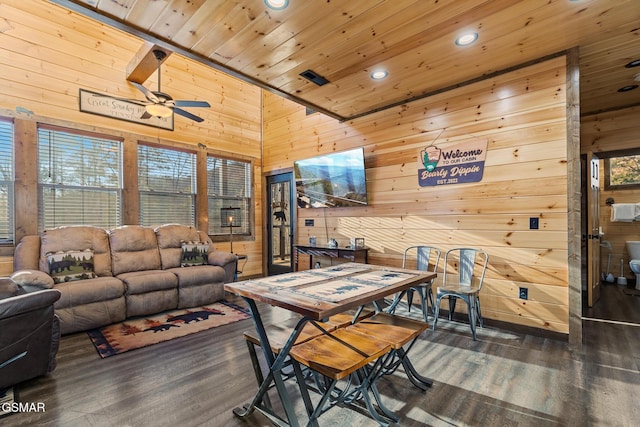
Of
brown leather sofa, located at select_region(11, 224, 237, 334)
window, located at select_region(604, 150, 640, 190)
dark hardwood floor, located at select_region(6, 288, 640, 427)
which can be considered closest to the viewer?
dark hardwood floor, located at select_region(6, 288, 640, 427)

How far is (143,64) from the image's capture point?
4.13 metres

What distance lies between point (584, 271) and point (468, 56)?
333cm

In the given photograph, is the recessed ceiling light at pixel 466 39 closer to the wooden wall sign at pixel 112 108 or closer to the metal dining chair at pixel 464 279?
the metal dining chair at pixel 464 279

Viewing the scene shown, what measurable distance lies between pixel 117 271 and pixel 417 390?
12.5ft

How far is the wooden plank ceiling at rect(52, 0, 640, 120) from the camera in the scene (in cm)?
227

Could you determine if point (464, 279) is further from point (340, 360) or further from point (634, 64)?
point (634, 64)

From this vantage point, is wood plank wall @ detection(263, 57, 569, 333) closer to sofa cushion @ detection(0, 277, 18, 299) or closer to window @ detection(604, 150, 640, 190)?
window @ detection(604, 150, 640, 190)

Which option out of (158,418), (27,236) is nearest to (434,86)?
(158,418)

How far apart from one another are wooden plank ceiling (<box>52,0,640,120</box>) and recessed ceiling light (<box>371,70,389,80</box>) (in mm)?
47

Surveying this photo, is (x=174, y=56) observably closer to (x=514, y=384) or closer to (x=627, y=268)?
(x=514, y=384)

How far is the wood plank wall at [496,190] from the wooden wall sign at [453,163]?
0.07m

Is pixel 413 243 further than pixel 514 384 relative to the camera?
Yes

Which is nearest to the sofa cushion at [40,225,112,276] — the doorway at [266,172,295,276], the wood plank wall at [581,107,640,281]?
the doorway at [266,172,295,276]

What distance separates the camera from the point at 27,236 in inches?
144
